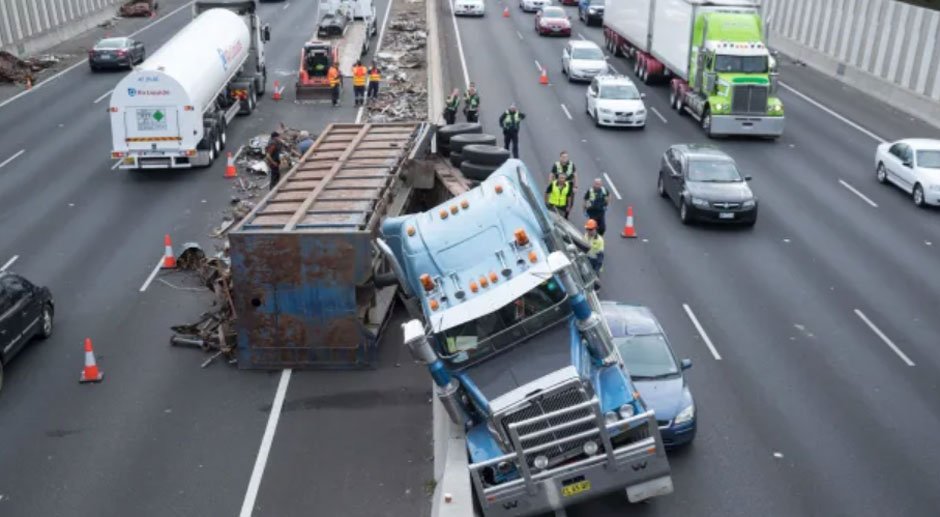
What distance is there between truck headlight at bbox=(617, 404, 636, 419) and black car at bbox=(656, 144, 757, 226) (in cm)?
1305

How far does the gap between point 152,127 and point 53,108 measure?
38.9 ft

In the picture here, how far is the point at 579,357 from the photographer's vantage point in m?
13.0

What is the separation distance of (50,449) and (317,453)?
3941mm

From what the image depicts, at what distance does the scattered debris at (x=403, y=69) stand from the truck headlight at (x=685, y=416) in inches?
914

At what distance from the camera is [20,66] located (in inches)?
1801

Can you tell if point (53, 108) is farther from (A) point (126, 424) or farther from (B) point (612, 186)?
(A) point (126, 424)

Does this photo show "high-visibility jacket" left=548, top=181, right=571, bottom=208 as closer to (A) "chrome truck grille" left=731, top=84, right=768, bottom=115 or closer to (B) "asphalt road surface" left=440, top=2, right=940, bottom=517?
(B) "asphalt road surface" left=440, top=2, right=940, bottom=517

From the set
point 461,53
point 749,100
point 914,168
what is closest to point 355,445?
point 914,168

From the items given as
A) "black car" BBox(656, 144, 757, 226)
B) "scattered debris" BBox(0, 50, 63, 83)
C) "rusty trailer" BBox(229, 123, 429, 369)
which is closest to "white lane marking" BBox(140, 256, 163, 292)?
"rusty trailer" BBox(229, 123, 429, 369)

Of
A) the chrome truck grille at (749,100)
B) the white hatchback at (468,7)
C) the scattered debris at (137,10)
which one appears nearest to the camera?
the chrome truck grille at (749,100)

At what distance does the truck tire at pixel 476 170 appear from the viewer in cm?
2119

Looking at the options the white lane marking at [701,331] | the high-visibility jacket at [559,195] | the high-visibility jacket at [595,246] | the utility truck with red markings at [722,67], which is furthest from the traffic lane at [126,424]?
Result: the utility truck with red markings at [722,67]

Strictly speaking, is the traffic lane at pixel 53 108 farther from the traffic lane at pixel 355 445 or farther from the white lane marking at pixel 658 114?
the white lane marking at pixel 658 114

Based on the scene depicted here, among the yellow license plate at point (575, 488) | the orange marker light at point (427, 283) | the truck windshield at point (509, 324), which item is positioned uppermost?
the orange marker light at point (427, 283)
